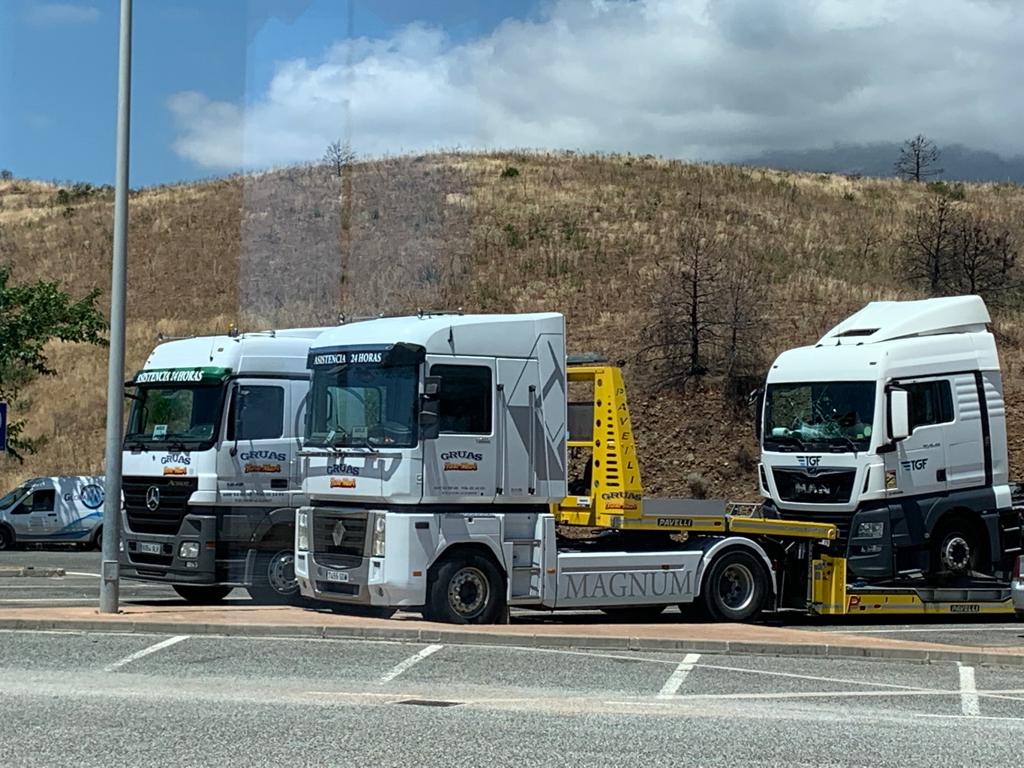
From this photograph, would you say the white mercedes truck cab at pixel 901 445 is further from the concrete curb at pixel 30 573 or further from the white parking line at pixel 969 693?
the concrete curb at pixel 30 573

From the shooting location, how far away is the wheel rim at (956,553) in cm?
1786

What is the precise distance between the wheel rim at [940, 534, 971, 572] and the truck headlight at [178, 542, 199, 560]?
30.5ft

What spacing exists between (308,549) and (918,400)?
7.90 metres

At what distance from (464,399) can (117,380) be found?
3.83m

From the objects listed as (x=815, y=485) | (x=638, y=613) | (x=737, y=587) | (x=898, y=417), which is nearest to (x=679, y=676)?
(x=737, y=587)

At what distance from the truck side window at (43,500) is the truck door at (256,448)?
1866cm

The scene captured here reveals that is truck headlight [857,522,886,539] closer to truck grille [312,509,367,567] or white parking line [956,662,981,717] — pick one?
white parking line [956,662,981,717]

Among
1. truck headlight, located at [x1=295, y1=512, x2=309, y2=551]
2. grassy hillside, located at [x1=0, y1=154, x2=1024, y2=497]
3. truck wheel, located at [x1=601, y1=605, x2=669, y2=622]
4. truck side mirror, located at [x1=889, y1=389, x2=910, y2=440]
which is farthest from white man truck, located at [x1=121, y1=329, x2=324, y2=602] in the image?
grassy hillside, located at [x1=0, y1=154, x2=1024, y2=497]

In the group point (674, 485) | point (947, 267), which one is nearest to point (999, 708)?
point (674, 485)

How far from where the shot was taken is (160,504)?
683 inches

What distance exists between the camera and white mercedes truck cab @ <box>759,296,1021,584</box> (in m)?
17.5

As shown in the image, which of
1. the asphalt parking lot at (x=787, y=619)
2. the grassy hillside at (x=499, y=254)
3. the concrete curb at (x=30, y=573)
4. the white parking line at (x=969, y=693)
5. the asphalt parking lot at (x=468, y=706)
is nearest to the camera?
the asphalt parking lot at (x=468, y=706)

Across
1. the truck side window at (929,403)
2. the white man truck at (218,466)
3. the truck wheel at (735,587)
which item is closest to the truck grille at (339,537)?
the white man truck at (218,466)

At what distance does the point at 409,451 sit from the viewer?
14.4m
